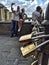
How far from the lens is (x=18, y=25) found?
522 inches

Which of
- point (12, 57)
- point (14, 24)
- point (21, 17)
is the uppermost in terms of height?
point (21, 17)

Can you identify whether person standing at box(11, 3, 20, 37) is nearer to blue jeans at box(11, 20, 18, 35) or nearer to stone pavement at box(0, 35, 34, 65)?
blue jeans at box(11, 20, 18, 35)

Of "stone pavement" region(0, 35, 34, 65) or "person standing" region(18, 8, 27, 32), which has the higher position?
"person standing" region(18, 8, 27, 32)

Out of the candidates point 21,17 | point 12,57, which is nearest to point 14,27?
point 21,17

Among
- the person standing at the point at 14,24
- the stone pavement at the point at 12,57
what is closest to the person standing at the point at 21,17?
the person standing at the point at 14,24

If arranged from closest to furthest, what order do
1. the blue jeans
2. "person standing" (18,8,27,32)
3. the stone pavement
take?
the stone pavement < "person standing" (18,8,27,32) < the blue jeans

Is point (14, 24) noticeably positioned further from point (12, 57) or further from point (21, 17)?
point (12, 57)

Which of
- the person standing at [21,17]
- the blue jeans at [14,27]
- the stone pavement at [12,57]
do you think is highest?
the person standing at [21,17]

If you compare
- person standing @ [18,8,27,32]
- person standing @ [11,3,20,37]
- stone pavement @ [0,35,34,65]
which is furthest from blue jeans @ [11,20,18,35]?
stone pavement @ [0,35,34,65]

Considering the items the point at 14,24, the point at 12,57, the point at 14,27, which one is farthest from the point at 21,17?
the point at 12,57

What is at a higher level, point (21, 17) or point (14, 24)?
point (21, 17)

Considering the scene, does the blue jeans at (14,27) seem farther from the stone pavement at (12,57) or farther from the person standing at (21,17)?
the stone pavement at (12,57)

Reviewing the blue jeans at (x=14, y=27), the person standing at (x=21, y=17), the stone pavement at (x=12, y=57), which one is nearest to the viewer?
the stone pavement at (x=12, y=57)

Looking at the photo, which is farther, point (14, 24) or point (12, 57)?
point (14, 24)
